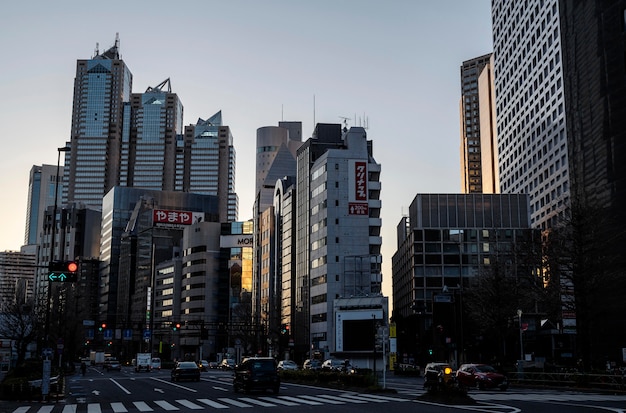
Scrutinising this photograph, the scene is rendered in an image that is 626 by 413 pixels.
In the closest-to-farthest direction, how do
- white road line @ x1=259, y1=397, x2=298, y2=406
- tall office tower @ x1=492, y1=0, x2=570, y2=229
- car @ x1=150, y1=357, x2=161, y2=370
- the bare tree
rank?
white road line @ x1=259, y1=397, x2=298, y2=406 < the bare tree < car @ x1=150, y1=357, x2=161, y2=370 < tall office tower @ x1=492, y1=0, x2=570, y2=229

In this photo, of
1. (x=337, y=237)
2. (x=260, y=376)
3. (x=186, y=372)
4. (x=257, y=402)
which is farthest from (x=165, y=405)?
(x=337, y=237)

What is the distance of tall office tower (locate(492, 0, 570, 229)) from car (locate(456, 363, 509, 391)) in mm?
94085

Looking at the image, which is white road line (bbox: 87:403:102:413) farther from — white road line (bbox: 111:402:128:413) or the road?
white road line (bbox: 111:402:128:413)

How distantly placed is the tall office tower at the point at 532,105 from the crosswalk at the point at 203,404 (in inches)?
4313

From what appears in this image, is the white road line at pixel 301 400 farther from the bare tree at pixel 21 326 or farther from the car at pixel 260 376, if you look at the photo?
the bare tree at pixel 21 326

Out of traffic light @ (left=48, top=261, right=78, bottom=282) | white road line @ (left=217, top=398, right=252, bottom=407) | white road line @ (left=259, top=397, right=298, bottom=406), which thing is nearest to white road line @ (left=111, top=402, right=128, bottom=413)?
white road line @ (left=217, top=398, right=252, bottom=407)

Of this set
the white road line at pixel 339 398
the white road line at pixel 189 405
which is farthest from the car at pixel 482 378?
the white road line at pixel 189 405

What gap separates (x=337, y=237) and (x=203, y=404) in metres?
93.7

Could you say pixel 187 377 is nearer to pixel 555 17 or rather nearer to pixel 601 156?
pixel 601 156

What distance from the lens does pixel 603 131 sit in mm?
62750

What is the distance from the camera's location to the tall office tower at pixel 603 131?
5922 cm

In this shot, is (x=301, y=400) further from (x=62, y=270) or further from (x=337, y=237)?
(x=337, y=237)

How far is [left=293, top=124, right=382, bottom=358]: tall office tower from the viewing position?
121750mm

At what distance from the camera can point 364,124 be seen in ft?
488
